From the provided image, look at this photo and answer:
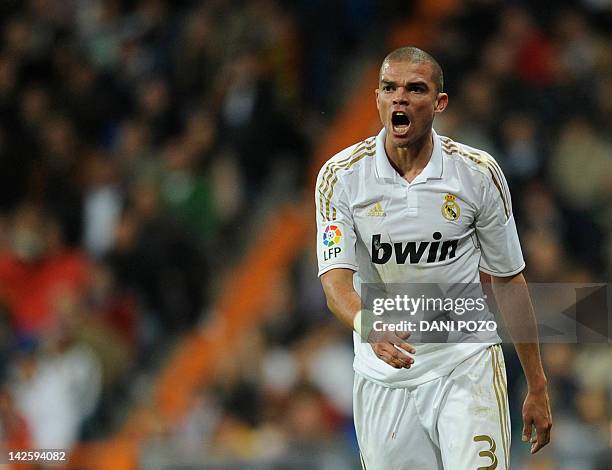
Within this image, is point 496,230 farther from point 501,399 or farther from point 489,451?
point 489,451

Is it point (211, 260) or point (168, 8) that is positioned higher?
point (168, 8)

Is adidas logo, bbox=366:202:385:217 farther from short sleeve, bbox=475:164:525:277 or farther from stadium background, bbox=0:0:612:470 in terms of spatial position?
stadium background, bbox=0:0:612:470

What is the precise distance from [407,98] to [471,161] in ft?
1.24

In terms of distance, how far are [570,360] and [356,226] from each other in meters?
2.58

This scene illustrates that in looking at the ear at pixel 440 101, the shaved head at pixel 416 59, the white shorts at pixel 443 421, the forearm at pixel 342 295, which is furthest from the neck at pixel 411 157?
the white shorts at pixel 443 421

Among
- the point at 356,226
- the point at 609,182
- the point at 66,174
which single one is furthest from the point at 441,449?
the point at 66,174

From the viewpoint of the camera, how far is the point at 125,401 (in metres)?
8.18

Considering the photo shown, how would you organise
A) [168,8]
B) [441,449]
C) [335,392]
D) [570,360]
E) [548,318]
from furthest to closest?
[168,8] → [335,392] → [570,360] → [548,318] → [441,449]

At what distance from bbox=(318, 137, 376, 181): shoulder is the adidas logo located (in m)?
0.16

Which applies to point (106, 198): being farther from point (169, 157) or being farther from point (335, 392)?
point (335, 392)

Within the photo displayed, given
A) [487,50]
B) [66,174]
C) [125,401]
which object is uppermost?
[487,50]

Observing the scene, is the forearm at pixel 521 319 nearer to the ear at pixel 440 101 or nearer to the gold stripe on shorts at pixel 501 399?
the gold stripe on shorts at pixel 501 399

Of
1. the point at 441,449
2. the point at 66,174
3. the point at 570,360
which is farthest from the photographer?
the point at 66,174

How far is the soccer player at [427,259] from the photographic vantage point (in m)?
4.46
